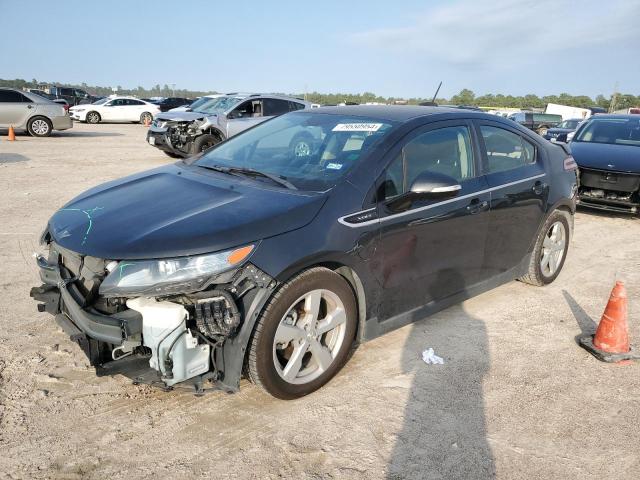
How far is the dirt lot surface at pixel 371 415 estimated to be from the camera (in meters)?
2.60

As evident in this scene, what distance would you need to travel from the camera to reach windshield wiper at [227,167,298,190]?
3.34 metres

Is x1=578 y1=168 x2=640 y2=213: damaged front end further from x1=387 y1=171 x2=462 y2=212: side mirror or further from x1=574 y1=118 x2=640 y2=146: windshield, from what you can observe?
x1=387 y1=171 x2=462 y2=212: side mirror

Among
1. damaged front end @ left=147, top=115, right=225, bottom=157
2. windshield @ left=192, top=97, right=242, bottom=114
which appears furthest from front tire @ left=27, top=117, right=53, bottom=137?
damaged front end @ left=147, top=115, right=225, bottom=157

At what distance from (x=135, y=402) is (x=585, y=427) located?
2622 mm

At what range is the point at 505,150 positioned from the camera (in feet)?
14.5

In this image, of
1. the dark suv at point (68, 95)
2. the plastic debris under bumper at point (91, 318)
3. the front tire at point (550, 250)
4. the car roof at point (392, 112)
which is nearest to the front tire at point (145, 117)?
the dark suv at point (68, 95)

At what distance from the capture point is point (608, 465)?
266 centimetres

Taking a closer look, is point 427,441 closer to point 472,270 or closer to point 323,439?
point 323,439

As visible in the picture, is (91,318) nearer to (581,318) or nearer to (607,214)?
(581,318)

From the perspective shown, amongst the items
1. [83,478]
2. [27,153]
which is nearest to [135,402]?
[83,478]

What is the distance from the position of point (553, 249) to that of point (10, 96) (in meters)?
18.4

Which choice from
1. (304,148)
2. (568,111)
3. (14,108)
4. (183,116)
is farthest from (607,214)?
(568,111)

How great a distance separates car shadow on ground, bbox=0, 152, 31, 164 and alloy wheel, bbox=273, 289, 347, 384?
Answer: 38.1 feet

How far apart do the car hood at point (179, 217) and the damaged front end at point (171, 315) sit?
74 millimetres
